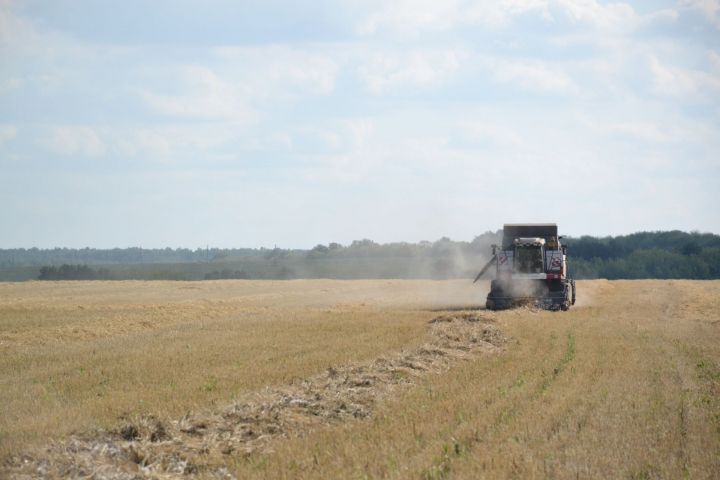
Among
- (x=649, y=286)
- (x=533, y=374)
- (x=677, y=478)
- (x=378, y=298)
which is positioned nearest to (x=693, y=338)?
(x=533, y=374)

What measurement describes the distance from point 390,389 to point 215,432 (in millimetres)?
3592

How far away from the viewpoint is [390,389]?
42.1 feet

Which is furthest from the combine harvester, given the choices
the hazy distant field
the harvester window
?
the hazy distant field

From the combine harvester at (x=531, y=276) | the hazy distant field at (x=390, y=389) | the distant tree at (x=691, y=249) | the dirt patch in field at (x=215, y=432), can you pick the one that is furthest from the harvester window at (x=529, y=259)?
the distant tree at (x=691, y=249)

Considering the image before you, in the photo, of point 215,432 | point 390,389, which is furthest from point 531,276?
point 215,432

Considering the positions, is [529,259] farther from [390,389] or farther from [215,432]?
[215,432]

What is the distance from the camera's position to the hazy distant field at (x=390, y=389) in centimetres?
889

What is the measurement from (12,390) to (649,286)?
39830mm

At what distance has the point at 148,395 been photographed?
12.5 metres

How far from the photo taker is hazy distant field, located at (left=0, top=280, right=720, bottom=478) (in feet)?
29.2

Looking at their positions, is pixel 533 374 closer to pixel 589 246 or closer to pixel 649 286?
pixel 649 286

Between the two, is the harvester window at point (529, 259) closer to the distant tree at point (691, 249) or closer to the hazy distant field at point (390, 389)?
the hazy distant field at point (390, 389)

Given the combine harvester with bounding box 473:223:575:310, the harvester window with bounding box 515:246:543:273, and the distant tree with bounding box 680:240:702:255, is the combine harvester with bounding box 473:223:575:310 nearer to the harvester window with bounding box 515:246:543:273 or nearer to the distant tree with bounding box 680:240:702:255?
the harvester window with bounding box 515:246:543:273

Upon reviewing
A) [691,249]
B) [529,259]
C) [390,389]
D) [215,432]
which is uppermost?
[691,249]
